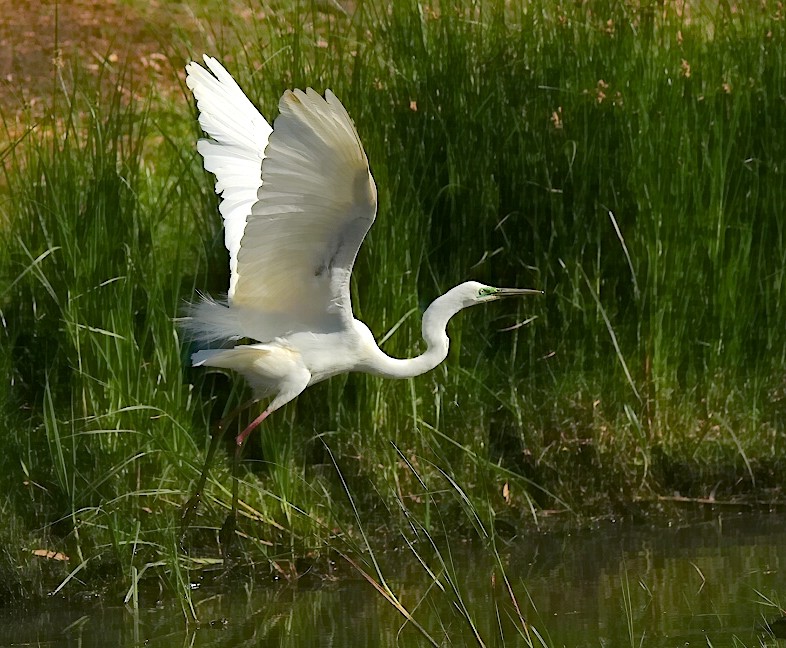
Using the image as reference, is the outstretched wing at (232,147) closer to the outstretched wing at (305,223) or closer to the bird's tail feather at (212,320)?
the bird's tail feather at (212,320)

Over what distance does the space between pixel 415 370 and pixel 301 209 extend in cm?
92

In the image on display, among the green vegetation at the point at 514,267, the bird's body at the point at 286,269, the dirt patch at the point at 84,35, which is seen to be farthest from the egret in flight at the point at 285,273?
the dirt patch at the point at 84,35

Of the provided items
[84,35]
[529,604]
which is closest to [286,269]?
[529,604]

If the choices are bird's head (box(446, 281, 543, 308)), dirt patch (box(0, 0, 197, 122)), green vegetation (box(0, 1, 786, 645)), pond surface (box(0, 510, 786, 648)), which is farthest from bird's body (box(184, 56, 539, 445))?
dirt patch (box(0, 0, 197, 122))

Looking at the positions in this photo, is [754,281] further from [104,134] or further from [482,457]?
[104,134]

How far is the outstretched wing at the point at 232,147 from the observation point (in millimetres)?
4445

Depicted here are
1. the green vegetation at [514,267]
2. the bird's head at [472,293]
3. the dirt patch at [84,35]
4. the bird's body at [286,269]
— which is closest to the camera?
the bird's body at [286,269]

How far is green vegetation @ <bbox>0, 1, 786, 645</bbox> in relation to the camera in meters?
4.76

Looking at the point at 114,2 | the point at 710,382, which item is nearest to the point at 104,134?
the point at 710,382

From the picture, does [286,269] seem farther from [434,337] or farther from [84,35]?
[84,35]

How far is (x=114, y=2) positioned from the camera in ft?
32.5

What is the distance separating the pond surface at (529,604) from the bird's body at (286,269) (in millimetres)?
630

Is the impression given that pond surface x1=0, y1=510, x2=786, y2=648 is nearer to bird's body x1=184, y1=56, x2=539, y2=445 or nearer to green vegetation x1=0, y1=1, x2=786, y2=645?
green vegetation x1=0, y1=1, x2=786, y2=645

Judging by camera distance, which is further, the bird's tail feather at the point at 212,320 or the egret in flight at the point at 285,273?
the bird's tail feather at the point at 212,320
